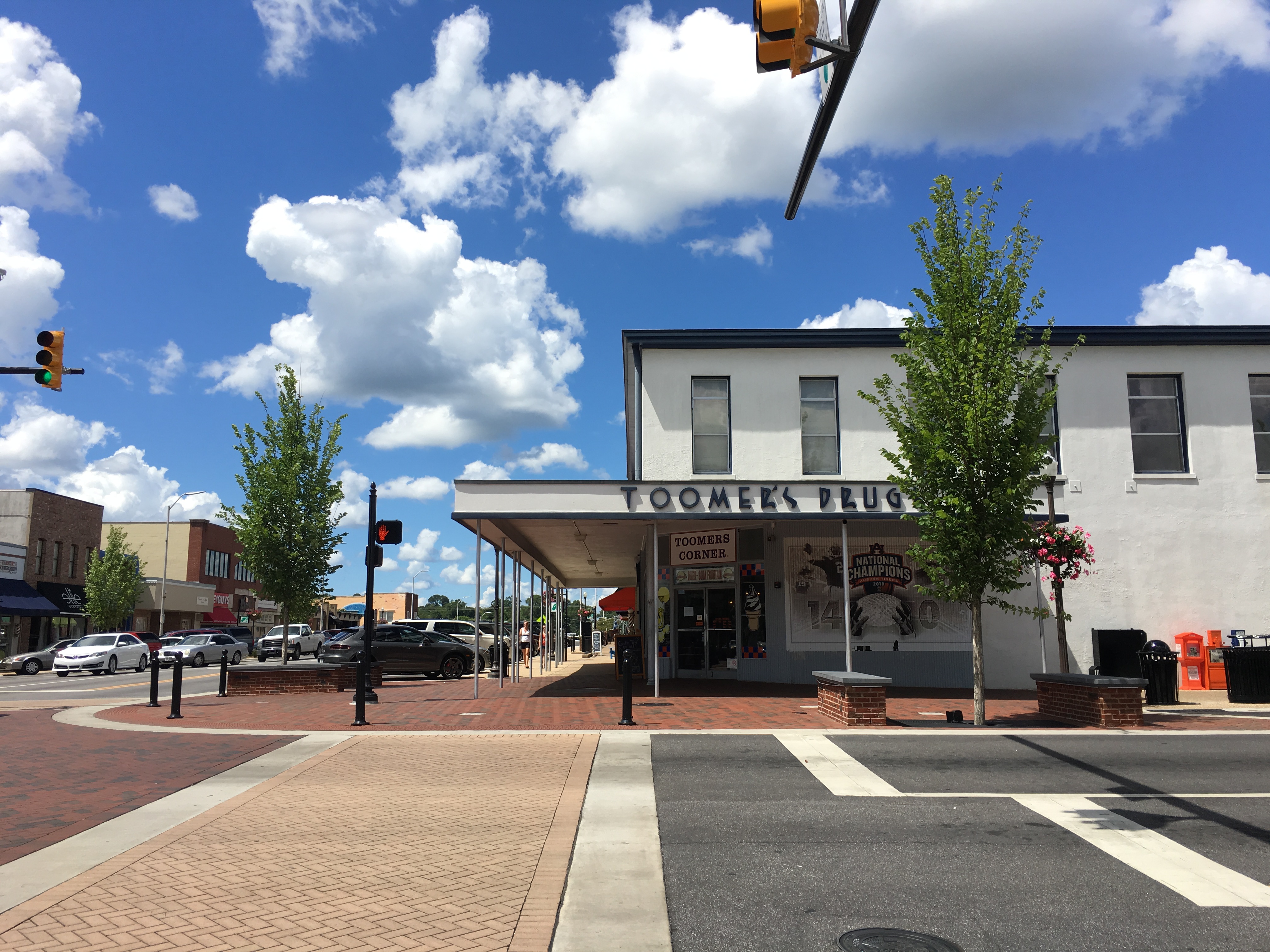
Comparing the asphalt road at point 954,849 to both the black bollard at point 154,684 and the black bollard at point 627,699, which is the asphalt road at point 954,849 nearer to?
the black bollard at point 627,699

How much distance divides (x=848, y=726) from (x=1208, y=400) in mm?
13933

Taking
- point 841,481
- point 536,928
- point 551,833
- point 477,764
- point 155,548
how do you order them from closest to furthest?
point 536,928, point 551,833, point 477,764, point 841,481, point 155,548

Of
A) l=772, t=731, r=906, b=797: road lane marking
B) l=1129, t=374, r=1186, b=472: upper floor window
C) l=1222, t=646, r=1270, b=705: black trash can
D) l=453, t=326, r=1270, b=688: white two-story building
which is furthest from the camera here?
l=1129, t=374, r=1186, b=472: upper floor window

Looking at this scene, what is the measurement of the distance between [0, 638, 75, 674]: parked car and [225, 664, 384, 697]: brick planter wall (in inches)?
737

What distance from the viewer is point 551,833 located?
6.56 m

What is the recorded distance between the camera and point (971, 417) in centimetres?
1202

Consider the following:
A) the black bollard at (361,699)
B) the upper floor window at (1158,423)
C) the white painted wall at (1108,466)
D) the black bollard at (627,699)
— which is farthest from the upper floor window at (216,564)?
the upper floor window at (1158,423)

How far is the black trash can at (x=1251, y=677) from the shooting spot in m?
15.8

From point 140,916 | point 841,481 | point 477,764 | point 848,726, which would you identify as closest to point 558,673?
point 841,481

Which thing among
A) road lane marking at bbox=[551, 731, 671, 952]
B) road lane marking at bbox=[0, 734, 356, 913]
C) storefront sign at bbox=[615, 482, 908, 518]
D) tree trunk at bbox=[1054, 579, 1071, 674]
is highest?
storefront sign at bbox=[615, 482, 908, 518]

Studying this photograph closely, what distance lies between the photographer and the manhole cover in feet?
14.2

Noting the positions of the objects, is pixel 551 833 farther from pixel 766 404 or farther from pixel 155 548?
pixel 155 548

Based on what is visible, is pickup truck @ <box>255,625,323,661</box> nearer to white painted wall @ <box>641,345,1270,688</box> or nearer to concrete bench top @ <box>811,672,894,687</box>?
white painted wall @ <box>641,345,1270,688</box>

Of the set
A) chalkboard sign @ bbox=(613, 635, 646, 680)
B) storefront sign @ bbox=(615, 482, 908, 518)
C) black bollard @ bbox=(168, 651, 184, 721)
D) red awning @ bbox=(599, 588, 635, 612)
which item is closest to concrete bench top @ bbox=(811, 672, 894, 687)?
storefront sign @ bbox=(615, 482, 908, 518)
